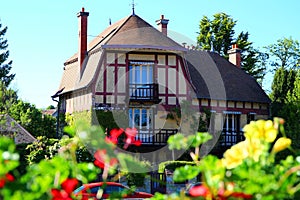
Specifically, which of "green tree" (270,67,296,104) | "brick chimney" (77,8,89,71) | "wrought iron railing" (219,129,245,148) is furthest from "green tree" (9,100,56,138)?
"green tree" (270,67,296,104)

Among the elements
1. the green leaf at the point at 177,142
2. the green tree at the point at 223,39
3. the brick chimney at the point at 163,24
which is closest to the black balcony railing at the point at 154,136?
the brick chimney at the point at 163,24

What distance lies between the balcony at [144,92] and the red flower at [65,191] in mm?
25781

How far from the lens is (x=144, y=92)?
28.9 metres

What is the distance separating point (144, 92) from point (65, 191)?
2612 cm

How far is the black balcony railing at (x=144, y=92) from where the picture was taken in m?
28.7

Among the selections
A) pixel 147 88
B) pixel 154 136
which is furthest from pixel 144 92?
pixel 154 136

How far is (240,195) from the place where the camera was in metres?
2.73

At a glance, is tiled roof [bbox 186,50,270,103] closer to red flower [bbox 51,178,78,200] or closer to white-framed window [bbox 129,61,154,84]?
white-framed window [bbox 129,61,154,84]

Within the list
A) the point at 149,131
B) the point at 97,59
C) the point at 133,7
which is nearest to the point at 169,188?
the point at 149,131

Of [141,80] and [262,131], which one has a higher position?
[141,80]

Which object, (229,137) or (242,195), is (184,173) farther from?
(229,137)

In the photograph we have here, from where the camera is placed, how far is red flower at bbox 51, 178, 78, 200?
2.75m

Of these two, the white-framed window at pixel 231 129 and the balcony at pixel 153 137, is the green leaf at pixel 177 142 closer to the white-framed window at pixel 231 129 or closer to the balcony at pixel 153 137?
the balcony at pixel 153 137

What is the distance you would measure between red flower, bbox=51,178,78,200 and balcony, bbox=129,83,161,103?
84.6ft
